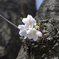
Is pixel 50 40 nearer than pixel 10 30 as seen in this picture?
Yes

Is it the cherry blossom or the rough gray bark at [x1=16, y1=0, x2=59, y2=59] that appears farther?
the rough gray bark at [x1=16, y1=0, x2=59, y2=59]

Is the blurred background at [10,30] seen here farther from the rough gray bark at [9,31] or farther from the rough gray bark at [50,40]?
the rough gray bark at [50,40]

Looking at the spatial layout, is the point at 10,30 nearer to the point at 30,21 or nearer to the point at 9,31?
the point at 9,31

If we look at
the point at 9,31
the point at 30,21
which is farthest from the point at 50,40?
the point at 9,31

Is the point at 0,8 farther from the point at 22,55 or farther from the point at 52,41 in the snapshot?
the point at 52,41

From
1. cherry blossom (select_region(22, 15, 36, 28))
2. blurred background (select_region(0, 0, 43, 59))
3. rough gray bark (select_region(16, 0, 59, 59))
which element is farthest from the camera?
blurred background (select_region(0, 0, 43, 59))

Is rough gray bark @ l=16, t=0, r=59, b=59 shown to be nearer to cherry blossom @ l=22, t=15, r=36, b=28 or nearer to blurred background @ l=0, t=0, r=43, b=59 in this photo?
cherry blossom @ l=22, t=15, r=36, b=28

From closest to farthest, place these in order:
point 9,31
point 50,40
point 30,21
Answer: point 30,21 → point 50,40 → point 9,31

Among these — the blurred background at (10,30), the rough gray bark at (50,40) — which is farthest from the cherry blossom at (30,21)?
the blurred background at (10,30)

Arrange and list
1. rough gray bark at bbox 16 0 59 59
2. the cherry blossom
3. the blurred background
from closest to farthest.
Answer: the cherry blossom → rough gray bark at bbox 16 0 59 59 → the blurred background

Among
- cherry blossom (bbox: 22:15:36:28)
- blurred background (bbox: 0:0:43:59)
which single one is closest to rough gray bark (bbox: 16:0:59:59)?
cherry blossom (bbox: 22:15:36:28)

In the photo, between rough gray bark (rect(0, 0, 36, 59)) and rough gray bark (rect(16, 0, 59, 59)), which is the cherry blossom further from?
rough gray bark (rect(0, 0, 36, 59))
